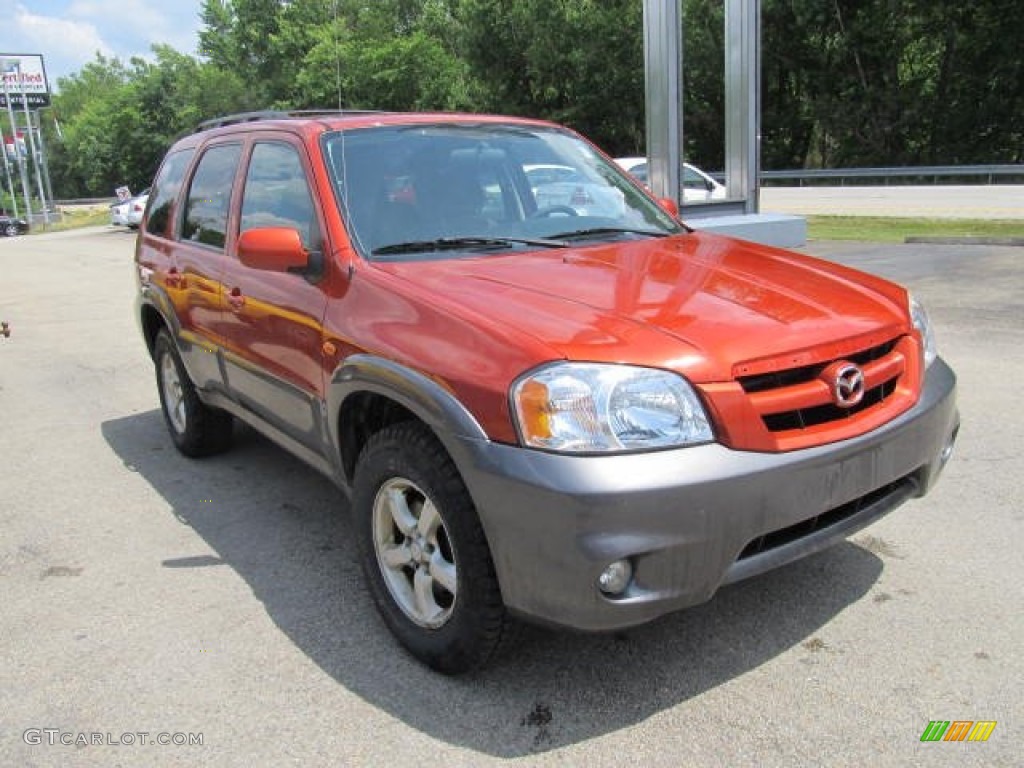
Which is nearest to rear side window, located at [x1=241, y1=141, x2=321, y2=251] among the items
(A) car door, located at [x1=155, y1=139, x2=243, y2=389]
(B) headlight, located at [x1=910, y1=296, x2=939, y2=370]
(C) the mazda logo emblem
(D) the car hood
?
(A) car door, located at [x1=155, y1=139, x2=243, y2=389]

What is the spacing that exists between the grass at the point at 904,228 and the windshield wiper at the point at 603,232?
11.6 m

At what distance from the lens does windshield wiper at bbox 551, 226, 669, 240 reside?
3666 millimetres

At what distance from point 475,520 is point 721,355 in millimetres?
834

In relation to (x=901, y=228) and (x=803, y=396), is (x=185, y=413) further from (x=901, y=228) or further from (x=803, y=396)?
(x=901, y=228)

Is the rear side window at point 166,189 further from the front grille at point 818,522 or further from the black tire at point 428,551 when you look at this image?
the front grille at point 818,522

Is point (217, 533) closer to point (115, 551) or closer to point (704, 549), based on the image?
point (115, 551)

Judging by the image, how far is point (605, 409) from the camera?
2395mm

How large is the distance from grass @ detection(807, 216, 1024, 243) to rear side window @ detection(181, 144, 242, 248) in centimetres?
1236

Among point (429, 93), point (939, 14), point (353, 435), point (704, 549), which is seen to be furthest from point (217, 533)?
point (429, 93)

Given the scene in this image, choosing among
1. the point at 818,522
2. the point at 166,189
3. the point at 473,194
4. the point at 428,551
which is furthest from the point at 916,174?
the point at 428,551

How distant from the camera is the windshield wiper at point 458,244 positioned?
3.31 metres

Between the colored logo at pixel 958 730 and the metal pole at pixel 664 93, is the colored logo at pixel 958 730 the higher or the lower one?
the lower one

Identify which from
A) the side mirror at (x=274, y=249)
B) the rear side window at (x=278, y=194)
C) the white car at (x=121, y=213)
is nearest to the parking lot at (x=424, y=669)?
the side mirror at (x=274, y=249)

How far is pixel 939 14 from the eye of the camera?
33500 millimetres
